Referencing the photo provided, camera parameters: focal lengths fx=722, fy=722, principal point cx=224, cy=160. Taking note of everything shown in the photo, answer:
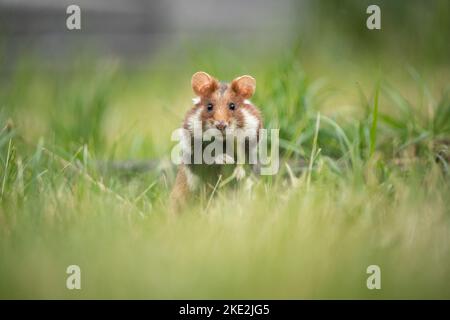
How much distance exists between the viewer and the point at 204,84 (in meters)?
3.84

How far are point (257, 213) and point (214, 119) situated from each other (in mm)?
644

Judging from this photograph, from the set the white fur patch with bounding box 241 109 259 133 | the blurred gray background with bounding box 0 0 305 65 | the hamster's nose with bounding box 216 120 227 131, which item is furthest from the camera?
the blurred gray background with bounding box 0 0 305 65

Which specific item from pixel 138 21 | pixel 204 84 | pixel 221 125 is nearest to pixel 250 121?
pixel 221 125

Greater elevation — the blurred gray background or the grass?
the blurred gray background

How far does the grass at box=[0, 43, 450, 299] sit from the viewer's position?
2947 millimetres

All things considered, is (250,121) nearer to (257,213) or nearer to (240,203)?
(240,203)

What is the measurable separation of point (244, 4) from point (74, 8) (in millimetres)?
5456

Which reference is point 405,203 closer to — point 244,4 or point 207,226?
point 207,226

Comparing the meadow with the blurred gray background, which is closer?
the meadow

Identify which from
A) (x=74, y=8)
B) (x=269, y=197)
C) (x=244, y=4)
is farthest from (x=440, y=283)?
(x=244, y=4)

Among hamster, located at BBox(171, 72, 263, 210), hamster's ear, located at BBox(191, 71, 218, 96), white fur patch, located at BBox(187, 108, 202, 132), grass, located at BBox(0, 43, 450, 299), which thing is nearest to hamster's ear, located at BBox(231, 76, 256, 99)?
hamster, located at BBox(171, 72, 263, 210)

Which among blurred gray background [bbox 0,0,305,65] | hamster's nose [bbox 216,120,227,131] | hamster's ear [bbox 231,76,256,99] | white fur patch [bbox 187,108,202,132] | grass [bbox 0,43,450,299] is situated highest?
blurred gray background [bbox 0,0,305,65]

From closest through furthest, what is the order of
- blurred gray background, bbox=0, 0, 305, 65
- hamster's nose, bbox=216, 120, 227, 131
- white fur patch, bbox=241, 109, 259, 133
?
1. hamster's nose, bbox=216, 120, 227, 131
2. white fur patch, bbox=241, 109, 259, 133
3. blurred gray background, bbox=0, 0, 305, 65

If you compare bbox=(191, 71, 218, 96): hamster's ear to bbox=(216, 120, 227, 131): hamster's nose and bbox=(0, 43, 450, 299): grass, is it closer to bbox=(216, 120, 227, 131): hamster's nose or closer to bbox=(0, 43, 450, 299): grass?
bbox=(216, 120, 227, 131): hamster's nose
